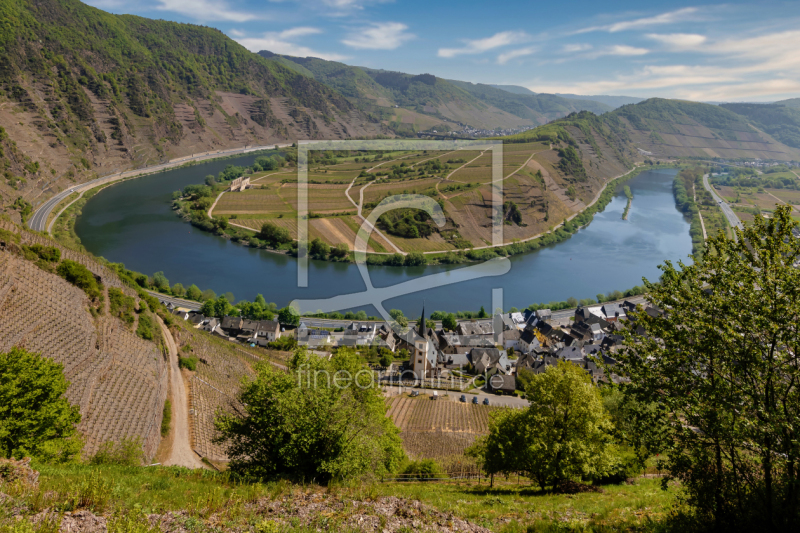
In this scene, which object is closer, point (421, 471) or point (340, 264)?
point (421, 471)

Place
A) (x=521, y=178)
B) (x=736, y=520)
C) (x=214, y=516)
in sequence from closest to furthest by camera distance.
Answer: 1. (x=736, y=520)
2. (x=214, y=516)
3. (x=521, y=178)

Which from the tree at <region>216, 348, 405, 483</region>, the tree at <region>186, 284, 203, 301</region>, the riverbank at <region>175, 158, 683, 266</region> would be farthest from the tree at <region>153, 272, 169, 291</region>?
the tree at <region>216, 348, 405, 483</region>

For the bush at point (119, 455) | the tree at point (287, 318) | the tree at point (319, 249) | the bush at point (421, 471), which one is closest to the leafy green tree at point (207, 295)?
the tree at point (287, 318)

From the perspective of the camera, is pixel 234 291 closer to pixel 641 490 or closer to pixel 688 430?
pixel 641 490

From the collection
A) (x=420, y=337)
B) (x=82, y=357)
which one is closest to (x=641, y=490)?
(x=82, y=357)

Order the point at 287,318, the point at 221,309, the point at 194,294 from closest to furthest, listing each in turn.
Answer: the point at 287,318, the point at 221,309, the point at 194,294

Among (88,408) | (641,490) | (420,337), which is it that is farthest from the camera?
(420,337)

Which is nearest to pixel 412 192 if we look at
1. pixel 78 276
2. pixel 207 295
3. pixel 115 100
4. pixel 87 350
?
pixel 207 295

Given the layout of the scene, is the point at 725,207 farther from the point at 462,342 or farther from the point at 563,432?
the point at 563,432
